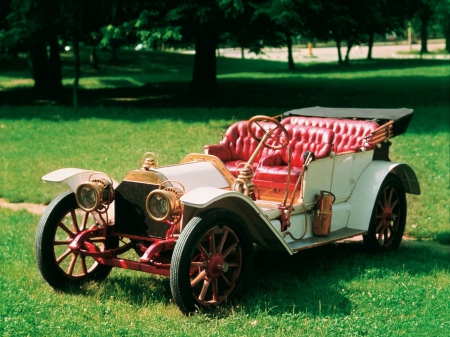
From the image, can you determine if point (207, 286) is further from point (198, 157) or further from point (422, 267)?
point (422, 267)

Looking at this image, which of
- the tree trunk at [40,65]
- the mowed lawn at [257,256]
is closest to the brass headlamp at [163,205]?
the mowed lawn at [257,256]

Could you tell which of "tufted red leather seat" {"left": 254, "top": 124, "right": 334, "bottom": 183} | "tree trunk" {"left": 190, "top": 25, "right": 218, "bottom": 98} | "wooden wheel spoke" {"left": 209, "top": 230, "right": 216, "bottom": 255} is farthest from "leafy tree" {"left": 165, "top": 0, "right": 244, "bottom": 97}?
"wooden wheel spoke" {"left": 209, "top": 230, "right": 216, "bottom": 255}

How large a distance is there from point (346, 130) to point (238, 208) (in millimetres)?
2515

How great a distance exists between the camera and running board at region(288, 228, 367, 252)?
7047 millimetres

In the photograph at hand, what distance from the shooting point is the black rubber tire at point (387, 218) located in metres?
8.01

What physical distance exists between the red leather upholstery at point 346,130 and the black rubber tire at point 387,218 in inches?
20.0

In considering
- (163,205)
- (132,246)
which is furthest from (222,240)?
(132,246)

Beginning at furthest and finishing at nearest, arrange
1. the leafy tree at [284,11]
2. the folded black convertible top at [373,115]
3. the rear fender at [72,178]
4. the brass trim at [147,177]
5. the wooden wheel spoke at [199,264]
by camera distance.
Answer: the leafy tree at [284,11] → the folded black convertible top at [373,115] → the rear fender at [72,178] → the brass trim at [147,177] → the wooden wheel spoke at [199,264]

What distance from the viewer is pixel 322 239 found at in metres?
7.36

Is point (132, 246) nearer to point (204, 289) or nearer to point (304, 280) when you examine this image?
point (204, 289)

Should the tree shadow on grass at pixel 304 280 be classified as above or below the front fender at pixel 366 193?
below

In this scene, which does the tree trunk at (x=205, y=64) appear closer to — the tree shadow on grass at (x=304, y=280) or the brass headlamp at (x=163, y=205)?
the tree shadow on grass at (x=304, y=280)

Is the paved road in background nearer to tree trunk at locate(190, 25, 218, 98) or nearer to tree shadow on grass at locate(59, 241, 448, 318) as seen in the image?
tree trunk at locate(190, 25, 218, 98)

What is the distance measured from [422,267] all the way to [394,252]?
724mm
